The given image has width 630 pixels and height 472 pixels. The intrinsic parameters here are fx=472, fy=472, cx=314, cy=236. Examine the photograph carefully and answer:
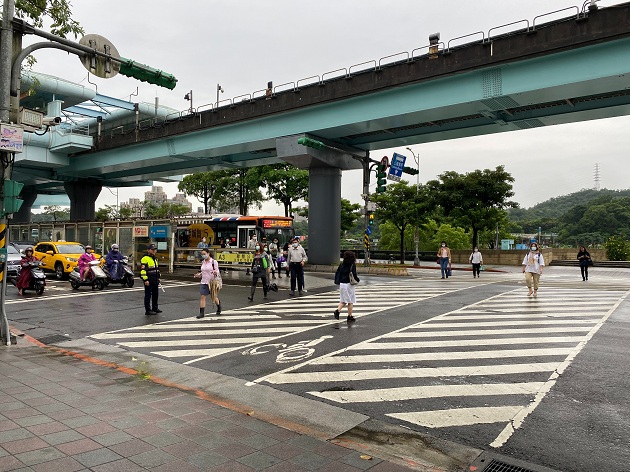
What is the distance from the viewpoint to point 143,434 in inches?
182

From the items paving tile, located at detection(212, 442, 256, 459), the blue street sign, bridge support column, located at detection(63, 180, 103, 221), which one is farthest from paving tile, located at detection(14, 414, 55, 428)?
bridge support column, located at detection(63, 180, 103, 221)

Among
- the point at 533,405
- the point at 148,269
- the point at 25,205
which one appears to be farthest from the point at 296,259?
the point at 25,205

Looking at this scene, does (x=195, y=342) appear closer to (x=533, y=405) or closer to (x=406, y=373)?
(x=406, y=373)

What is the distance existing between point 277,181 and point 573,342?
41243mm

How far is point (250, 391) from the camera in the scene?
6250 millimetres

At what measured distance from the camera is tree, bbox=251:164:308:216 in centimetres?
4816

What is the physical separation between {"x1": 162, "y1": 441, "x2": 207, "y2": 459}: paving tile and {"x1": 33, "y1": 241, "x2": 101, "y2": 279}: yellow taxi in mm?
19688

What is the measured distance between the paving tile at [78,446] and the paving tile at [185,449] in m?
0.66

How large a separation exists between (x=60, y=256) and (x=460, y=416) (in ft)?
71.0

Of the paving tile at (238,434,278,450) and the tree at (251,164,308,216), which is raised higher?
the tree at (251,164,308,216)

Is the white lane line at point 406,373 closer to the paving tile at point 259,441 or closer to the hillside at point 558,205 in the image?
the paving tile at point 259,441

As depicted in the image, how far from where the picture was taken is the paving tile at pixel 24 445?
420 cm

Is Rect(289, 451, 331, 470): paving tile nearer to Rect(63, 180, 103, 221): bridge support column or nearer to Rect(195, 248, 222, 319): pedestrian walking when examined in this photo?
Rect(195, 248, 222, 319): pedestrian walking

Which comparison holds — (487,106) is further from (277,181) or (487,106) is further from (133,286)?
(277,181)
